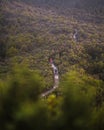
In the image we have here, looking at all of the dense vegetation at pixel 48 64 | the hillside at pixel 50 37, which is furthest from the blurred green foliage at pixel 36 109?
the hillside at pixel 50 37

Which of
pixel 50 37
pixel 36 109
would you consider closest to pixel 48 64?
pixel 50 37

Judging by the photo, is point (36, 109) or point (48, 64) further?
point (48, 64)

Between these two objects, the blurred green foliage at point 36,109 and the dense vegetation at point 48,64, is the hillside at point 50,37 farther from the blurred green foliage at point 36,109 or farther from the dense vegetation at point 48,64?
the blurred green foliage at point 36,109

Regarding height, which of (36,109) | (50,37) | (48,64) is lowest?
(48,64)

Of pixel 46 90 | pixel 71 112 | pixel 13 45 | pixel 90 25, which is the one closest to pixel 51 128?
pixel 71 112

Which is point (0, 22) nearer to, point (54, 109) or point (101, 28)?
point (101, 28)

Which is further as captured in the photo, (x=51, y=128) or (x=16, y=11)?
(x=16, y=11)

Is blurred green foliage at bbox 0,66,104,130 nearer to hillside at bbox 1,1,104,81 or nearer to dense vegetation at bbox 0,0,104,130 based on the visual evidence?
dense vegetation at bbox 0,0,104,130

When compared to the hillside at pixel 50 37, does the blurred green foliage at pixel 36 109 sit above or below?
below

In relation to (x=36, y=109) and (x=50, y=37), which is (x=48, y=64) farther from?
(x=36, y=109)
